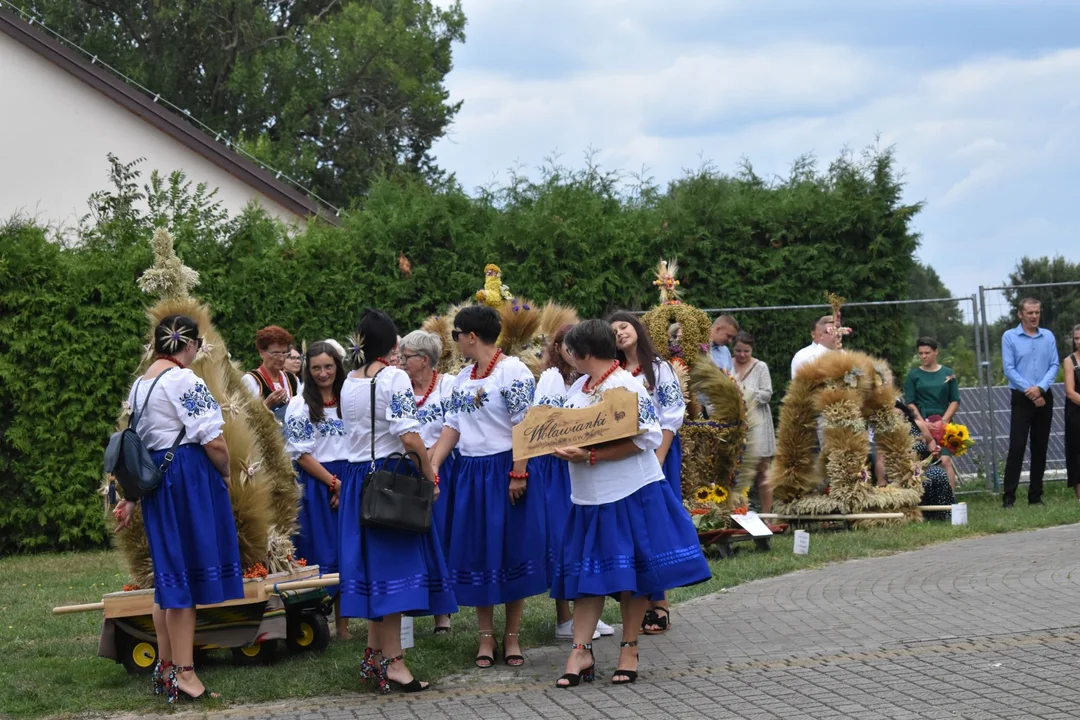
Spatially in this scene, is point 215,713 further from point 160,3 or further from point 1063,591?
point 160,3

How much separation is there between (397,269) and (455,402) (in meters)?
6.84

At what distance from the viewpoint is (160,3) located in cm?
3089

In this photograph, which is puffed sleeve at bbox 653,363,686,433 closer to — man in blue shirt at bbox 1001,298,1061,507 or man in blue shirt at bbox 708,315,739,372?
man in blue shirt at bbox 708,315,739,372

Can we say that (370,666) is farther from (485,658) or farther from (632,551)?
(632,551)

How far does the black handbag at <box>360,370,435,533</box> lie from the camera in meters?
6.43

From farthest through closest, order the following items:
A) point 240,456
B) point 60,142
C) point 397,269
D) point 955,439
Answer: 1. point 60,142
2. point 397,269
3. point 955,439
4. point 240,456

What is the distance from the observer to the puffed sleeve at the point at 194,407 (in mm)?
6465

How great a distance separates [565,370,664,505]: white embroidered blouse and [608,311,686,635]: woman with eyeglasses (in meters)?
0.90

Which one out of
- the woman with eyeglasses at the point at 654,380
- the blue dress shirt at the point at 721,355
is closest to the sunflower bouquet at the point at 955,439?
the blue dress shirt at the point at 721,355

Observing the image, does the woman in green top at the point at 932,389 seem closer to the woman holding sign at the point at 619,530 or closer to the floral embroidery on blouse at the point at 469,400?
the floral embroidery on blouse at the point at 469,400

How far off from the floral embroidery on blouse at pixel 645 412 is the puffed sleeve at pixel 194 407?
2102mm

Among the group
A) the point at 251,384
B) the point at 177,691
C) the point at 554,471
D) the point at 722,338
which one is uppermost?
the point at 722,338

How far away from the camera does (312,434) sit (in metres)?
7.82

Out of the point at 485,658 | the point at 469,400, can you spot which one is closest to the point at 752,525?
the point at 485,658
